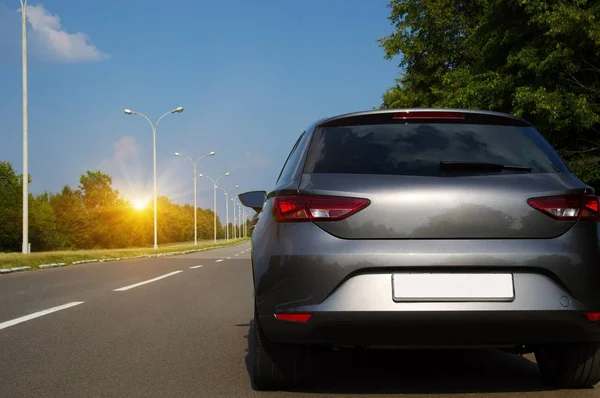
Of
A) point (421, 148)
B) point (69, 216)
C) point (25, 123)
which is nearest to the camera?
point (421, 148)

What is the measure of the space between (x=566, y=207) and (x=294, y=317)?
1.53 m

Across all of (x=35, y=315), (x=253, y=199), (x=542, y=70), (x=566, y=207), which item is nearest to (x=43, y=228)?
(x=542, y=70)

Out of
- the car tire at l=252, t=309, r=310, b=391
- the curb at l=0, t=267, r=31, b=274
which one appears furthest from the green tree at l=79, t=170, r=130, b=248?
the car tire at l=252, t=309, r=310, b=391

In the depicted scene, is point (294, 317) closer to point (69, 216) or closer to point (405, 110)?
point (405, 110)

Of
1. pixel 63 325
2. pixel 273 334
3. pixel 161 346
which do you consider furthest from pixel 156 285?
pixel 273 334

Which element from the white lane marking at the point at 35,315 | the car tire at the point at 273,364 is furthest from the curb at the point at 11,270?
the car tire at the point at 273,364

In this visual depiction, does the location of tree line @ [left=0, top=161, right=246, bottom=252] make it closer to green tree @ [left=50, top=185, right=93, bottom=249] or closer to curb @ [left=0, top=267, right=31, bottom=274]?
green tree @ [left=50, top=185, right=93, bottom=249]

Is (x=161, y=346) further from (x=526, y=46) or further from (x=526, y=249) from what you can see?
(x=526, y=46)

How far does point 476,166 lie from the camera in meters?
3.57

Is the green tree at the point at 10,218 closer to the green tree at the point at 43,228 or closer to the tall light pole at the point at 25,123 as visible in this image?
the green tree at the point at 43,228

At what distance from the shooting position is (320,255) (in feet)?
11.1

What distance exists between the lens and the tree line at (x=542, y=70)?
690 inches

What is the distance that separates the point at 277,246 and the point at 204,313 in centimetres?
464

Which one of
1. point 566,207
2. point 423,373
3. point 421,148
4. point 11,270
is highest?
point 421,148
